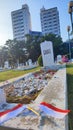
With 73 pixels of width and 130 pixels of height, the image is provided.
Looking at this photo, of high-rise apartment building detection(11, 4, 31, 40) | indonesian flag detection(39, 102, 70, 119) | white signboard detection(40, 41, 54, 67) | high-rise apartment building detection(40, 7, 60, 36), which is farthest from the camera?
high-rise apartment building detection(40, 7, 60, 36)

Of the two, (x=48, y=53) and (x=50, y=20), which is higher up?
(x=50, y=20)

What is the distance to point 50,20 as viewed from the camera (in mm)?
89625

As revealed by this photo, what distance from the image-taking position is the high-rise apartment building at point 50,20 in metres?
87.4

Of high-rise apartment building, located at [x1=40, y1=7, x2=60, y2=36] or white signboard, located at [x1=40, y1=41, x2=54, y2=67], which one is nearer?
white signboard, located at [x1=40, y1=41, x2=54, y2=67]

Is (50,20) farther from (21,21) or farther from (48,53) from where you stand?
(48,53)

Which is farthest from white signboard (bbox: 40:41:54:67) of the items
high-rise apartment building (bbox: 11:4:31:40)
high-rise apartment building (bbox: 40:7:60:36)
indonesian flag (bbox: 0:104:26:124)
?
high-rise apartment building (bbox: 40:7:60:36)

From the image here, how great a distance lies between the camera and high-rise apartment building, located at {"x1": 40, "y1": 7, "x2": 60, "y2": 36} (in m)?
87.4

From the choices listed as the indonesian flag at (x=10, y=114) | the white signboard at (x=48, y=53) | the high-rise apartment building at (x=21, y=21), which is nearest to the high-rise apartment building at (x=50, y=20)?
the high-rise apartment building at (x=21, y=21)

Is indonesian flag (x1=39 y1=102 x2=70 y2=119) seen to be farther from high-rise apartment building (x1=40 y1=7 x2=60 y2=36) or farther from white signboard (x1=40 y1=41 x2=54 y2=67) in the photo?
high-rise apartment building (x1=40 y1=7 x2=60 y2=36)

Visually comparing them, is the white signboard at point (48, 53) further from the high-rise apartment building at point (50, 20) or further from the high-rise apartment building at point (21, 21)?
the high-rise apartment building at point (50, 20)

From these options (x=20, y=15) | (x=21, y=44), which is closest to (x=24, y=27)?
(x=20, y=15)

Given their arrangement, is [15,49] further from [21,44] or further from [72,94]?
[72,94]

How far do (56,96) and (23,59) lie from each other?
33122mm

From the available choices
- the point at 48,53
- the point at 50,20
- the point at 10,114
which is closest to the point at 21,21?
the point at 50,20
